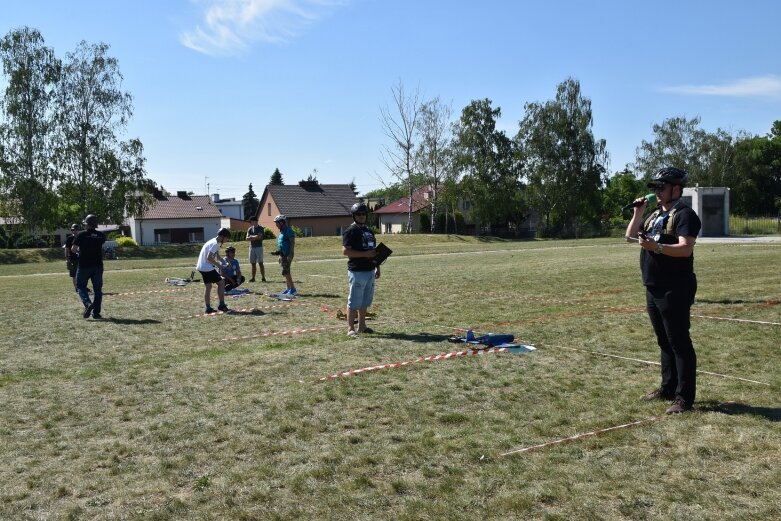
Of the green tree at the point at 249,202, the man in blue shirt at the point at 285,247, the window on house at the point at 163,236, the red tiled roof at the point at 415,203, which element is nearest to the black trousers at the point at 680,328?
the man in blue shirt at the point at 285,247

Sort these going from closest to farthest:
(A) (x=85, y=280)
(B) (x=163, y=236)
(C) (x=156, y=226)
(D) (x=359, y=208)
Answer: (D) (x=359, y=208) → (A) (x=85, y=280) → (C) (x=156, y=226) → (B) (x=163, y=236)

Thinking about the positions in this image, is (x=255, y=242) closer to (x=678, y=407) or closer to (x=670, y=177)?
(x=670, y=177)

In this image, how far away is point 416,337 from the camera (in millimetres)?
10414

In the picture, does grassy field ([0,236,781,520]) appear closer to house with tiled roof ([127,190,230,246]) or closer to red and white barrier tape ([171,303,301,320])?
red and white barrier tape ([171,303,301,320])

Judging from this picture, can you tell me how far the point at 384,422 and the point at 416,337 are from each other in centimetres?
427

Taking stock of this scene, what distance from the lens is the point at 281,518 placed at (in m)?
4.31

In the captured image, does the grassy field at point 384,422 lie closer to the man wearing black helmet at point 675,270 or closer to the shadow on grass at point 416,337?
the shadow on grass at point 416,337

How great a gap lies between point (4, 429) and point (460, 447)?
12.6ft

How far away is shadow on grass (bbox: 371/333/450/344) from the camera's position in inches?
400

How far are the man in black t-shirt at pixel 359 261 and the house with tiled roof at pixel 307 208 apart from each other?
227 feet

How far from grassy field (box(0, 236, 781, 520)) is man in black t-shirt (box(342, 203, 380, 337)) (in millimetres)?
539

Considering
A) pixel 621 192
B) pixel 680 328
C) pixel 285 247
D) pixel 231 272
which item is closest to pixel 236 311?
pixel 231 272

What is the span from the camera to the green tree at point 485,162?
72.0 meters

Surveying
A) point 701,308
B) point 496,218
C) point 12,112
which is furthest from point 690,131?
point 701,308
